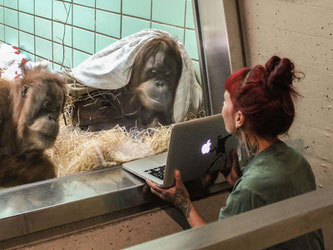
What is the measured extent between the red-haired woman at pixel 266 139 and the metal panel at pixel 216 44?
79cm

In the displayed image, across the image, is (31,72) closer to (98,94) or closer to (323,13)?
(98,94)

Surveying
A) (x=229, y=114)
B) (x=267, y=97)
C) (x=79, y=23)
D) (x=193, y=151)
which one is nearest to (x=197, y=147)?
(x=193, y=151)

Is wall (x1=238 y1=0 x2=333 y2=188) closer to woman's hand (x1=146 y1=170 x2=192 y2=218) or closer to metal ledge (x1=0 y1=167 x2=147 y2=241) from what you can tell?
woman's hand (x1=146 y1=170 x2=192 y2=218)

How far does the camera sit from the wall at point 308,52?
202 cm

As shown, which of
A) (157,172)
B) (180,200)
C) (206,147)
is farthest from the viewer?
(157,172)

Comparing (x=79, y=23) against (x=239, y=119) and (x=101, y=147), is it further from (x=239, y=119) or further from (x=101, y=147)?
(x=239, y=119)

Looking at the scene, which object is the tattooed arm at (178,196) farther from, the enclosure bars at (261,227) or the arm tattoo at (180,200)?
the enclosure bars at (261,227)

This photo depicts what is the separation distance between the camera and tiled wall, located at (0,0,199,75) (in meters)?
2.26

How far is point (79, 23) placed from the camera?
232 centimetres

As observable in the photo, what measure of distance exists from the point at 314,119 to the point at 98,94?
2.85ft

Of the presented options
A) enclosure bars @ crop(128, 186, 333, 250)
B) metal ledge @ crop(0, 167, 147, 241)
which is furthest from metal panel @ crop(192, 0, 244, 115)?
enclosure bars @ crop(128, 186, 333, 250)

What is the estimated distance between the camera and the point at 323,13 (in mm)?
1976

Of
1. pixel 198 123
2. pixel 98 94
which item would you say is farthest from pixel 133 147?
pixel 198 123

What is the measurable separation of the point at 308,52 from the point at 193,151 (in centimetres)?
57
